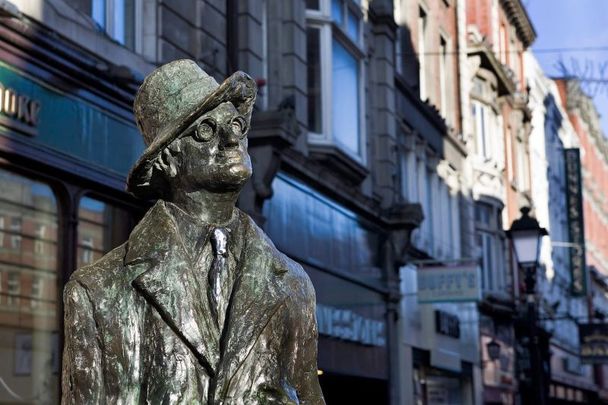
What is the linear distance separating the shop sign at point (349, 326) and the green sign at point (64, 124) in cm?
641

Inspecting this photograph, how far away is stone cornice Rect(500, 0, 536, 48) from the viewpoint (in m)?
41.4

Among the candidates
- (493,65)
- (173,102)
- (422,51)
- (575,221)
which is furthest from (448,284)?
(575,221)

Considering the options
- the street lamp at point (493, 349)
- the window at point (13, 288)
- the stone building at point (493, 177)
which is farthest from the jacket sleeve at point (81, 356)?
the stone building at point (493, 177)

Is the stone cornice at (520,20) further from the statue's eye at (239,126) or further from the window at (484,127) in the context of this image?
the statue's eye at (239,126)

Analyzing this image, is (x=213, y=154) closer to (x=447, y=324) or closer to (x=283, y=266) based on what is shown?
(x=283, y=266)

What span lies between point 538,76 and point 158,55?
→ 117 feet

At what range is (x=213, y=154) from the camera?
3.05 meters

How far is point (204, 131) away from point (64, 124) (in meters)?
8.76

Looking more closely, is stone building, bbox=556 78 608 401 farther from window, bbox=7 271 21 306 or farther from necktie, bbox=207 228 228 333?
necktie, bbox=207 228 228 333

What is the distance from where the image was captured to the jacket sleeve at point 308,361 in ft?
10.2

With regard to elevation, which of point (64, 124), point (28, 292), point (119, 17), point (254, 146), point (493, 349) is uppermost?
point (119, 17)

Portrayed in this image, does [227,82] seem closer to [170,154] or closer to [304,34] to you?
[170,154]

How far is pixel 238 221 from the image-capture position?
3.13m

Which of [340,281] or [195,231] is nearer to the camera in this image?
[195,231]
